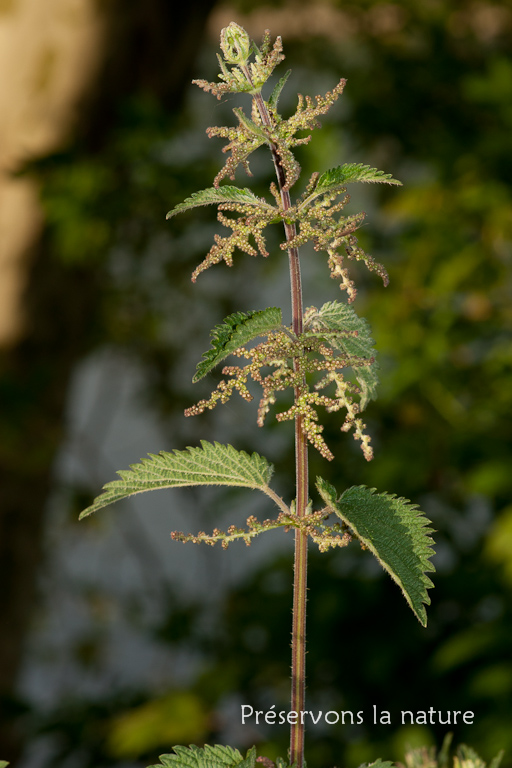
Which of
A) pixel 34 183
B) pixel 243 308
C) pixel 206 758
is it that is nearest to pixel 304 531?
pixel 206 758

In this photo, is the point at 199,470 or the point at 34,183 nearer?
the point at 199,470

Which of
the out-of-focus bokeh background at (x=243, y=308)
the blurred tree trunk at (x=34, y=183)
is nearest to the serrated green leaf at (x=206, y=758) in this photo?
the out-of-focus bokeh background at (x=243, y=308)

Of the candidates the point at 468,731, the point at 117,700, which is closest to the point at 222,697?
the point at 117,700

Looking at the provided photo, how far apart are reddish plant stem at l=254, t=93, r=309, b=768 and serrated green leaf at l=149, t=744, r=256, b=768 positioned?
0.03 meters

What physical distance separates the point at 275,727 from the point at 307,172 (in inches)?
42.9

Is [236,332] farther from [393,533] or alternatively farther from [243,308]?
[243,308]

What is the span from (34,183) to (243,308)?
1060 mm

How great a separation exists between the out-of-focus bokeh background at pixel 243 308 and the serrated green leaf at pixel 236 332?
934 millimetres

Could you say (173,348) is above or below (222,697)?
above

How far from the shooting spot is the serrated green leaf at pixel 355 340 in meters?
0.31

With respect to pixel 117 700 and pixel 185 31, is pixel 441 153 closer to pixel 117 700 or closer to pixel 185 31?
pixel 185 31

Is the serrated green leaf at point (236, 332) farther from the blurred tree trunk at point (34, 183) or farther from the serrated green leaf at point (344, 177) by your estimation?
the blurred tree trunk at point (34, 183)

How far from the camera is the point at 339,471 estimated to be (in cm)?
164

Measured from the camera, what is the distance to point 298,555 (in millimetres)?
286
